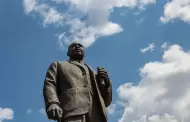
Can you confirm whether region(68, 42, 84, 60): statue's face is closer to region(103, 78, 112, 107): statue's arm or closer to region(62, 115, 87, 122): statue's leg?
region(103, 78, 112, 107): statue's arm

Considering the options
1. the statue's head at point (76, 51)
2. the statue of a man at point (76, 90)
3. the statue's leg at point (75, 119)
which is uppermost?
the statue's head at point (76, 51)

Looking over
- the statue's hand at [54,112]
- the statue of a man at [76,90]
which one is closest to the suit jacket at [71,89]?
the statue of a man at [76,90]

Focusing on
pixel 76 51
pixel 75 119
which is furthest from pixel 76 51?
pixel 75 119

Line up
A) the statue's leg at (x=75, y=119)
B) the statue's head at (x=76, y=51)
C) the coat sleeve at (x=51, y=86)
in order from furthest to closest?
the statue's head at (x=76, y=51) → the coat sleeve at (x=51, y=86) → the statue's leg at (x=75, y=119)

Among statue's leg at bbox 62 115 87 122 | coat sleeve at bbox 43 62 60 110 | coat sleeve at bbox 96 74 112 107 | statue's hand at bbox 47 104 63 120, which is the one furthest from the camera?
coat sleeve at bbox 96 74 112 107

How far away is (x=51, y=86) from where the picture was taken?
35.8ft

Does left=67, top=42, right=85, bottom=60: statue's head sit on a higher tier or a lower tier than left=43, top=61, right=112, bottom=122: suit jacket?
higher

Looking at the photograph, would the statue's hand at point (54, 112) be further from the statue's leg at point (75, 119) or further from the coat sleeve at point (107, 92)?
the coat sleeve at point (107, 92)

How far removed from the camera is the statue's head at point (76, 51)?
1190cm

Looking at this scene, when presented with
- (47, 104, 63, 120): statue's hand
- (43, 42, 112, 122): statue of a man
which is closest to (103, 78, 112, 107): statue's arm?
(43, 42, 112, 122): statue of a man

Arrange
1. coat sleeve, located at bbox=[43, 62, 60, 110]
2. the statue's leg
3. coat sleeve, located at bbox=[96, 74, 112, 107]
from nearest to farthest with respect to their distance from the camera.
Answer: the statue's leg → coat sleeve, located at bbox=[43, 62, 60, 110] → coat sleeve, located at bbox=[96, 74, 112, 107]

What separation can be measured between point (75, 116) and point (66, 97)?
616mm

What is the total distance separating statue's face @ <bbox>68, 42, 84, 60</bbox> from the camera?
11898 mm

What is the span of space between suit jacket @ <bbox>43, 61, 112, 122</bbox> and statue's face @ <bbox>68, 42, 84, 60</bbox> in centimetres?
24
